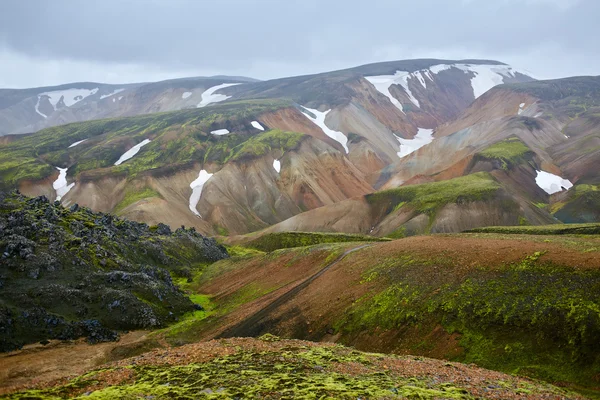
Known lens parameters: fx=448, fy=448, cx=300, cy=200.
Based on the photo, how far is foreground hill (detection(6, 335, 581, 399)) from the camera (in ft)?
56.1

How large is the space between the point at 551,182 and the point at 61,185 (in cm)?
14992

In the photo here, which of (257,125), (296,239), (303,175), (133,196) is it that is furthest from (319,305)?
(257,125)

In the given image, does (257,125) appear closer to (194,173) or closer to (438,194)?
(194,173)

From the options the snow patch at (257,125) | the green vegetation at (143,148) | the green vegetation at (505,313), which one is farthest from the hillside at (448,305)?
the snow patch at (257,125)

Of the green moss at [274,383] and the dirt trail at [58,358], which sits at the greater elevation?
the green moss at [274,383]

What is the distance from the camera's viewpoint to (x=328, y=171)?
522 feet

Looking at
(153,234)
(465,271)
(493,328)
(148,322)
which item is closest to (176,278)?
(153,234)

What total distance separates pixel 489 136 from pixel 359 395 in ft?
581

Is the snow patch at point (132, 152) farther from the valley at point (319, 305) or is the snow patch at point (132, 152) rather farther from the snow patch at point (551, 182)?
the snow patch at point (551, 182)

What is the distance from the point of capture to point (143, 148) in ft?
552

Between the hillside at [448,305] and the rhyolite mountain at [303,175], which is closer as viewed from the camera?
the hillside at [448,305]

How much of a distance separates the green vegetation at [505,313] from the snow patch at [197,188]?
103 metres

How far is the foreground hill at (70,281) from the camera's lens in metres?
36.8

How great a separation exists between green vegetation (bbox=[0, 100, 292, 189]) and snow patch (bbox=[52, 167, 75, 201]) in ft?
9.30
